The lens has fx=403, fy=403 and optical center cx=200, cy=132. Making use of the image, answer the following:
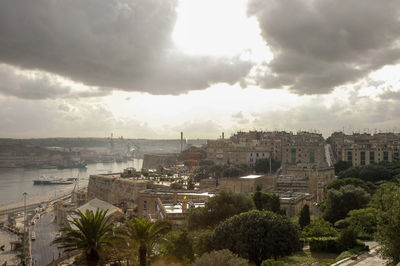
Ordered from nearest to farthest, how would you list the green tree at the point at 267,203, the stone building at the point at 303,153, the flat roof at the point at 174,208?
1. the green tree at the point at 267,203
2. the flat roof at the point at 174,208
3. the stone building at the point at 303,153

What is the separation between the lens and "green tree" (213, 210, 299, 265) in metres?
12.2

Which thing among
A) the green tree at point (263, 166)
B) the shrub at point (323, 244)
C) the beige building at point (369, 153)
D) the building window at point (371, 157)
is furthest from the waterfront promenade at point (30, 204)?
the building window at point (371, 157)

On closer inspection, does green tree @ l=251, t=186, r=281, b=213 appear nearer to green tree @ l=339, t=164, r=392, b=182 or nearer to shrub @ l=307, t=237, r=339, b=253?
shrub @ l=307, t=237, r=339, b=253

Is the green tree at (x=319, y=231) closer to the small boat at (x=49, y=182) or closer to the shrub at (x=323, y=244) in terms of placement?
the shrub at (x=323, y=244)

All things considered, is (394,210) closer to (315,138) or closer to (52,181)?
(315,138)

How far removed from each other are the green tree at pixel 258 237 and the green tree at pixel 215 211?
11.6 ft

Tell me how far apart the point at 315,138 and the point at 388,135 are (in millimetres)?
20006

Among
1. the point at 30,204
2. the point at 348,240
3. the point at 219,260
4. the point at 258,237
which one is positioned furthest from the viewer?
the point at 30,204

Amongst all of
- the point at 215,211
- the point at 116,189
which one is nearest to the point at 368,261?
the point at 215,211

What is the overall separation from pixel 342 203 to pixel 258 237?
944 centimetres

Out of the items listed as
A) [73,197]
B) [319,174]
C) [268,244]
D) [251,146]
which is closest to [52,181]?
[73,197]

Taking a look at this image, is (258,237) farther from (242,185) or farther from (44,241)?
(44,241)

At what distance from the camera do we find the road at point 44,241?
24.7 metres

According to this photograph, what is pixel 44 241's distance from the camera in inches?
1168
